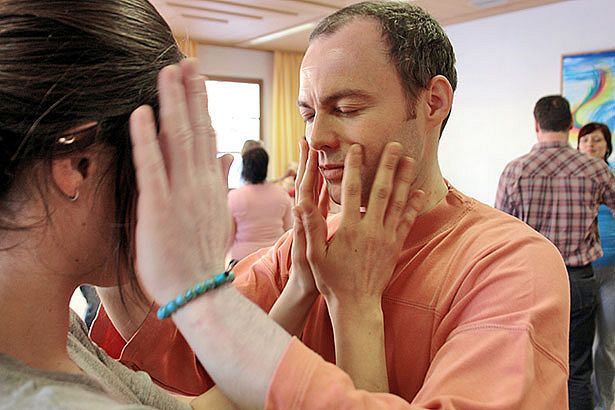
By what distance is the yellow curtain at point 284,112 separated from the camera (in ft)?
26.2

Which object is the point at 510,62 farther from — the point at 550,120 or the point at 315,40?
the point at 315,40

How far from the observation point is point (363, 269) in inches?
37.9

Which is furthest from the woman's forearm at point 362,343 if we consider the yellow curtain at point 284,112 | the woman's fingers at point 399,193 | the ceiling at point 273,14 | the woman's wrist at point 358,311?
the yellow curtain at point 284,112

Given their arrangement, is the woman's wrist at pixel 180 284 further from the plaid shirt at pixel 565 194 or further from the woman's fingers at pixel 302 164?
the plaid shirt at pixel 565 194

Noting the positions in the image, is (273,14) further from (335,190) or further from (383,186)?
(383,186)

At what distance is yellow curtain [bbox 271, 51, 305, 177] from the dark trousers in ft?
17.1

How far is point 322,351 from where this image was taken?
3.71 ft

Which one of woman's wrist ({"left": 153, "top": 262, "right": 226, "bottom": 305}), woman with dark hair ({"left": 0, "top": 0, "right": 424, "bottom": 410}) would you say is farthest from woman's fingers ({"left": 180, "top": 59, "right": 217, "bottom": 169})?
woman's wrist ({"left": 153, "top": 262, "right": 226, "bottom": 305})

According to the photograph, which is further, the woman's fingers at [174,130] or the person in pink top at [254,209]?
the person in pink top at [254,209]

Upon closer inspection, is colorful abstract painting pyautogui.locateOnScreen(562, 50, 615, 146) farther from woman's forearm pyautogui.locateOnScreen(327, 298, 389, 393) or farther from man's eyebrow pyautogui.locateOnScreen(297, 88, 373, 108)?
woman's forearm pyautogui.locateOnScreen(327, 298, 389, 393)

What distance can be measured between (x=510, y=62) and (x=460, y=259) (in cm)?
496

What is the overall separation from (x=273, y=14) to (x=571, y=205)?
12.0 feet

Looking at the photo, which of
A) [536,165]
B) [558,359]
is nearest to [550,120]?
[536,165]

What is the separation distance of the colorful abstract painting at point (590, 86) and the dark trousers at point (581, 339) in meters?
2.08
